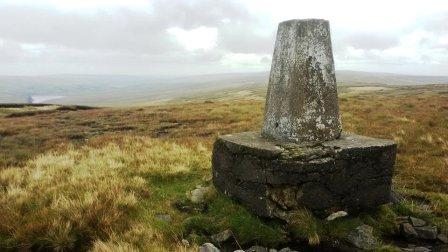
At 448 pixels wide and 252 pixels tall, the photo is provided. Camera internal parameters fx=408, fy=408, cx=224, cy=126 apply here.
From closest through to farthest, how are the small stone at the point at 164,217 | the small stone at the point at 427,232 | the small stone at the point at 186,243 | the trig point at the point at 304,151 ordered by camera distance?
the small stone at the point at 186,243 < the small stone at the point at 427,232 < the trig point at the point at 304,151 < the small stone at the point at 164,217

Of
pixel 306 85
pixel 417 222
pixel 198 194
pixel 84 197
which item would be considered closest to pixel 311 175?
→ pixel 306 85

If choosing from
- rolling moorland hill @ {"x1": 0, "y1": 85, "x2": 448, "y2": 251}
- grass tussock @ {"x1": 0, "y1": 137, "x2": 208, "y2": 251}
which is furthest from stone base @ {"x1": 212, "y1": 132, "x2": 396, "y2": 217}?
grass tussock @ {"x1": 0, "y1": 137, "x2": 208, "y2": 251}

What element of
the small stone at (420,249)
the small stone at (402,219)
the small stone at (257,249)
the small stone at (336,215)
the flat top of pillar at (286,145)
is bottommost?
the small stone at (420,249)

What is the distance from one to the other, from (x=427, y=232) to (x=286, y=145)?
113 inches

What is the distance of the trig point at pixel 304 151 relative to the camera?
7.20 metres

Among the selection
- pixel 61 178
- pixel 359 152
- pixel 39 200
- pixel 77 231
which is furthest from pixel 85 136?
pixel 359 152

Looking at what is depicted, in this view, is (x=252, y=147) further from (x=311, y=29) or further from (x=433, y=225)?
(x=433, y=225)

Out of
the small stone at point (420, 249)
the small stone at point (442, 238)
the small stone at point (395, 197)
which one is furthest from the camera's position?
the small stone at point (395, 197)

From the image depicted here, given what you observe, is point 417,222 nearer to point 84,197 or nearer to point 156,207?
point 156,207

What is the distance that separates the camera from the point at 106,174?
9898 millimetres

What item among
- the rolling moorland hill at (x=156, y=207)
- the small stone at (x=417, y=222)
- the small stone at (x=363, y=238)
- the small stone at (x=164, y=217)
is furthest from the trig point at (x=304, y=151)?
the small stone at (x=164, y=217)

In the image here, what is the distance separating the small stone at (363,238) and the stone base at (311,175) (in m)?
0.49

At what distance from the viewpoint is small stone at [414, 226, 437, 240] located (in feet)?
23.3

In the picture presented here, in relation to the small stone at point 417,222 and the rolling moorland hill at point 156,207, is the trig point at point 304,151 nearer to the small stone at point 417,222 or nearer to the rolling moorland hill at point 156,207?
the rolling moorland hill at point 156,207
